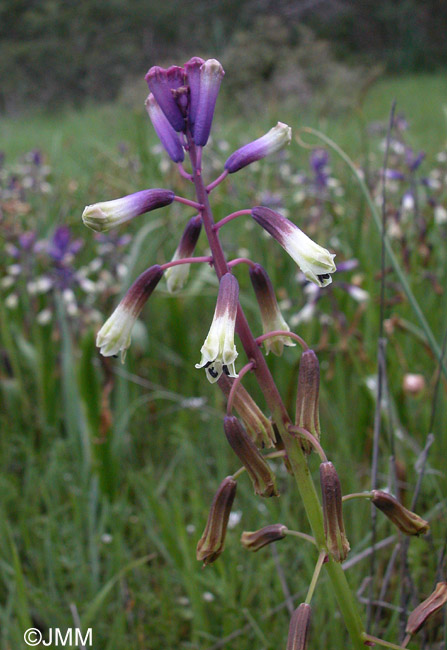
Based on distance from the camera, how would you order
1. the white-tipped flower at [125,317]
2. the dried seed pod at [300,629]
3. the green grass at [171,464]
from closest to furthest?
the dried seed pod at [300,629], the white-tipped flower at [125,317], the green grass at [171,464]

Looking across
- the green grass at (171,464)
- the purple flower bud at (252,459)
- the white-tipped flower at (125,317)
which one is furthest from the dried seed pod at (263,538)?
the green grass at (171,464)

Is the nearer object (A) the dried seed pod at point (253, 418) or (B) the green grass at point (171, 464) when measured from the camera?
(A) the dried seed pod at point (253, 418)

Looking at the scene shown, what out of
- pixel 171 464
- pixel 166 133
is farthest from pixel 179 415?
pixel 166 133

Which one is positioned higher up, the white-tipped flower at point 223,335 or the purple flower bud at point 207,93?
the purple flower bud at point 207,93

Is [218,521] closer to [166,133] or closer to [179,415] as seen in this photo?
[166,133]

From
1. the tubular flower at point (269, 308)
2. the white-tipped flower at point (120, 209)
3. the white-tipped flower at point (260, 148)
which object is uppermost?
the white-tipped flower at point (260, 148)

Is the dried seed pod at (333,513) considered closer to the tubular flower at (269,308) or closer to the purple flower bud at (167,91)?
the tubular flower at (269,308)

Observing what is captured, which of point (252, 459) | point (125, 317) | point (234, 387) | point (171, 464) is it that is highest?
point (125, 317)
